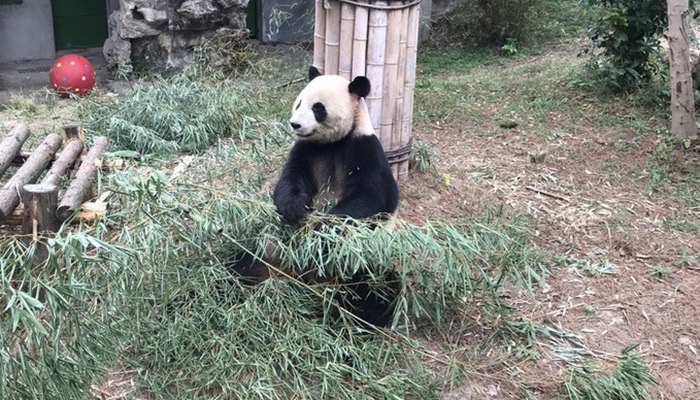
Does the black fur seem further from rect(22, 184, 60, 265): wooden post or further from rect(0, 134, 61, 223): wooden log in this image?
rect(0, 134, 61, 223): wooden log

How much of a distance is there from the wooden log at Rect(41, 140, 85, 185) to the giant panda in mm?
1617

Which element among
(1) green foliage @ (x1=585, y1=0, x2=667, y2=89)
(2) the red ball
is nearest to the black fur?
(1) green foliage @ (x1=585, y1=0, x2=667, y2=89)

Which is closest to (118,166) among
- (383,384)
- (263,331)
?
(263,331)

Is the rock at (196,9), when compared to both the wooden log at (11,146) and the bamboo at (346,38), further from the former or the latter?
the bamboo at (346,38)

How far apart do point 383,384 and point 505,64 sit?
600 cm

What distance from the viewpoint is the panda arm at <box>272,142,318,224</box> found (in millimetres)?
3338

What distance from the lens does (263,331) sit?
3.06 m

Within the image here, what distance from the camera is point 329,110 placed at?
361 centimetres

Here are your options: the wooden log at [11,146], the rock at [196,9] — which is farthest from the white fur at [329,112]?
the rock at [196,9]

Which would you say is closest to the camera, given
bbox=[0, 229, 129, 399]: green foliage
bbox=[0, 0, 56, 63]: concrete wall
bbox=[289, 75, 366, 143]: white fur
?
bbox=[0, 229, 129, 399]: green foliage

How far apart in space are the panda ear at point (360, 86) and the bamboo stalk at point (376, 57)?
0.72 meters

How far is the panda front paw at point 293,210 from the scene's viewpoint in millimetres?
3320

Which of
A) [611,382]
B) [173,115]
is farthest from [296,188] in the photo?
[173,115]

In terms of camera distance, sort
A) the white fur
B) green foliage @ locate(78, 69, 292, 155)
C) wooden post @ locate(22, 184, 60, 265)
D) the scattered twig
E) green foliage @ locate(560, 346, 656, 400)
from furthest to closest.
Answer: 1. green foliage @ locate(78, 69, 292, 155)
2. the scattered twig
3. wooden post @ locate(22, 184, 60, 265)
4. the white fur
5. green foliage @ locate(560, 346, 656, 400)
